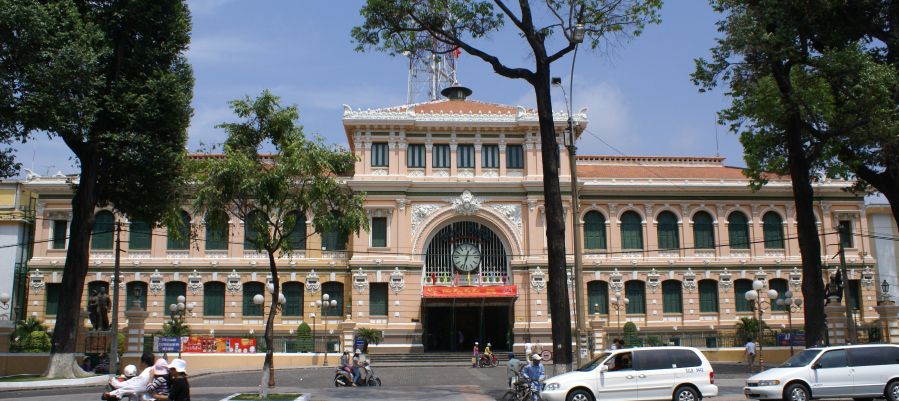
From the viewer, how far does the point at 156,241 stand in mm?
48188

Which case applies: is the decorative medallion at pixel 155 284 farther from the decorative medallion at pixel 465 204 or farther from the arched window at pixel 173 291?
the decorative medallion at pixel 465 204

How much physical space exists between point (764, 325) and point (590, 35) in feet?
104

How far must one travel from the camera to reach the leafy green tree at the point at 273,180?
21.1 metres

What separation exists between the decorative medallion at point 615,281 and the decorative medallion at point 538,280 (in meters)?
4.56

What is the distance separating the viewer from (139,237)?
4850 cm

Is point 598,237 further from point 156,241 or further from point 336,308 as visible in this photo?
point 156,241

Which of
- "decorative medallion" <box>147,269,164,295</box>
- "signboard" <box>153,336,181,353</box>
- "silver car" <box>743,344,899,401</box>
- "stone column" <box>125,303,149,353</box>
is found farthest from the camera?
"decorative medallion" <box>147,269,164,295</box>

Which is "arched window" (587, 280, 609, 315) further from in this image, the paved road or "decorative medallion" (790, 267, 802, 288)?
the paved road

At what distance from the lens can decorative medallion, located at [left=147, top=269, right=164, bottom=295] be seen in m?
47.6

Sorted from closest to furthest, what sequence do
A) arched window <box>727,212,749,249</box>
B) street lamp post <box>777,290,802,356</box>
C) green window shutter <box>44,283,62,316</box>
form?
street lamp post <box>777,290,802,356</box>
green window shutter <box>44,283,62,316</box>
arched window <box>727,212,749,249</box>

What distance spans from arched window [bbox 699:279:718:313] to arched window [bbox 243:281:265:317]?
26408 millimetres

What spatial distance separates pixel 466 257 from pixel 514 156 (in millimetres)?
6722

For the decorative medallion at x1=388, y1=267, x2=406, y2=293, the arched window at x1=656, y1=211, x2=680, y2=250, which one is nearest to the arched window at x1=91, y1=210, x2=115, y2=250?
the decorative medallion at x1=388, y1=267, x2=406, y2=293

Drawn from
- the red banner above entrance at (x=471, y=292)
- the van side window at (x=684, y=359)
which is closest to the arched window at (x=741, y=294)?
the red banner above entrance at (x=471, y=292)
